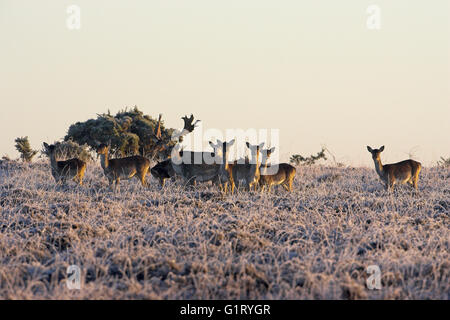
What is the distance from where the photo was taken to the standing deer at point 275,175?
17.5 m

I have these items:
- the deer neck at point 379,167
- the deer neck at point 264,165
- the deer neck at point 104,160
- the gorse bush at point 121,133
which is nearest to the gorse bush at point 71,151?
the gorse bush at point 121,133

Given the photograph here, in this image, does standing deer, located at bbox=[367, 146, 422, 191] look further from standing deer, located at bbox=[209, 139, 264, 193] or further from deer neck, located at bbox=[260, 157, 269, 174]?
standing deer, located at bbox=[209, 139, 264, 193]

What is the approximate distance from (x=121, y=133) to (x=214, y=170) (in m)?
14.8

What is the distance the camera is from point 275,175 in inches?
691

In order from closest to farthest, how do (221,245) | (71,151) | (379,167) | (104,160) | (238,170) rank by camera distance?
1. (221,245)
2. (238,170)
3. (379,167)
4. (104,160)
5. (71,151)

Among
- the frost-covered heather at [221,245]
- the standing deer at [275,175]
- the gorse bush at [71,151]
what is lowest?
the frost-covered heather at [221,245]

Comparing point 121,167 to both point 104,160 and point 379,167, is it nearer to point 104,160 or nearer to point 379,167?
point 104,160

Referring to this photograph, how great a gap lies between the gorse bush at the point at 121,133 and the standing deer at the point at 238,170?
46.2 feet

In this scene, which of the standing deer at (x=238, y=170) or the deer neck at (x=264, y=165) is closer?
the standing deer at (x=238, y=170)

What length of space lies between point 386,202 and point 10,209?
752cm

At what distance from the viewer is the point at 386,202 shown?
44.2 feet

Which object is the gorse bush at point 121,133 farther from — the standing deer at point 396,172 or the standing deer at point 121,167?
the standing deer at point 396,172

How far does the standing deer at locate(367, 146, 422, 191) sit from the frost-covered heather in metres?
2.59

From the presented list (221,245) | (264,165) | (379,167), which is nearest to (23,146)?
(264,165)
